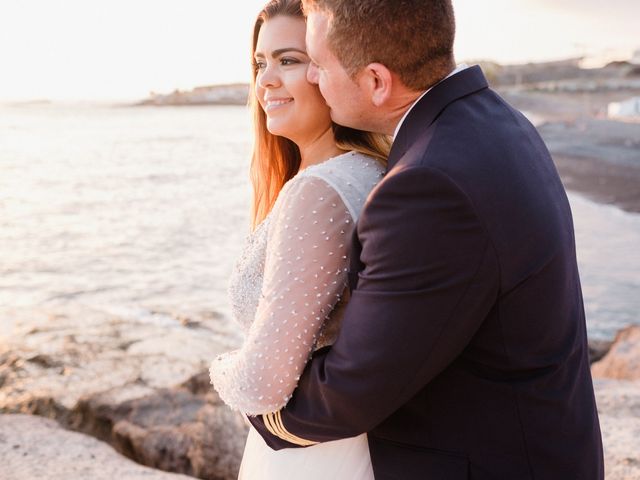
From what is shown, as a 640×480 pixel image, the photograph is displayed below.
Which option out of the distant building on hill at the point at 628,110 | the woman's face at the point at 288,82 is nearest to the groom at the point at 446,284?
the woman's face at the point at 288,82

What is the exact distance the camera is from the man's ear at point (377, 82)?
1314mm

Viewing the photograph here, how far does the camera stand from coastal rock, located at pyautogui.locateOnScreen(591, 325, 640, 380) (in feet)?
15.0

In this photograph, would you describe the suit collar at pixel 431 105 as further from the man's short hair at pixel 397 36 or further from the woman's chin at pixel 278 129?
the woman's chin at pixel 278 129

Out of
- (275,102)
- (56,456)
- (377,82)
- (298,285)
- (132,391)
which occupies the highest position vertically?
(377,82)

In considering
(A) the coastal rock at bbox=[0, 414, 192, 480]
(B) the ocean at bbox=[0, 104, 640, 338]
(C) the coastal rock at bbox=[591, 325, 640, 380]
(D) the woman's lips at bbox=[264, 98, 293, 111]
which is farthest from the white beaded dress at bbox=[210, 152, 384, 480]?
(B) the ocean at bbox=[0, 104, 640, 338]

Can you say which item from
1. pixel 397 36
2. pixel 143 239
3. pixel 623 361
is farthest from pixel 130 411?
pixel 143 239

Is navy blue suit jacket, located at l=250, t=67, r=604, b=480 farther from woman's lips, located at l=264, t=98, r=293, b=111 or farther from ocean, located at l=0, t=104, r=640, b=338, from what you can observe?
ocean, located at l=0, t=104, r=640, b=338

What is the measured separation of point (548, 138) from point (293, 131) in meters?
21.4

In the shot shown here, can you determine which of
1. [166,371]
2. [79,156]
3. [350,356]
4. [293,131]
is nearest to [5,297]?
[166,371]

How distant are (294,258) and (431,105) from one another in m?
0.41

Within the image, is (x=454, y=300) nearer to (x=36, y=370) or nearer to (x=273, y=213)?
(x=273, y=213)

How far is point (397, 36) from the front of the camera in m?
1.26

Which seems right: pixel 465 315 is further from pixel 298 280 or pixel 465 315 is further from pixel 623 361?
pixel 623 361

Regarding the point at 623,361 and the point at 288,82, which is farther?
the point at 623,361
